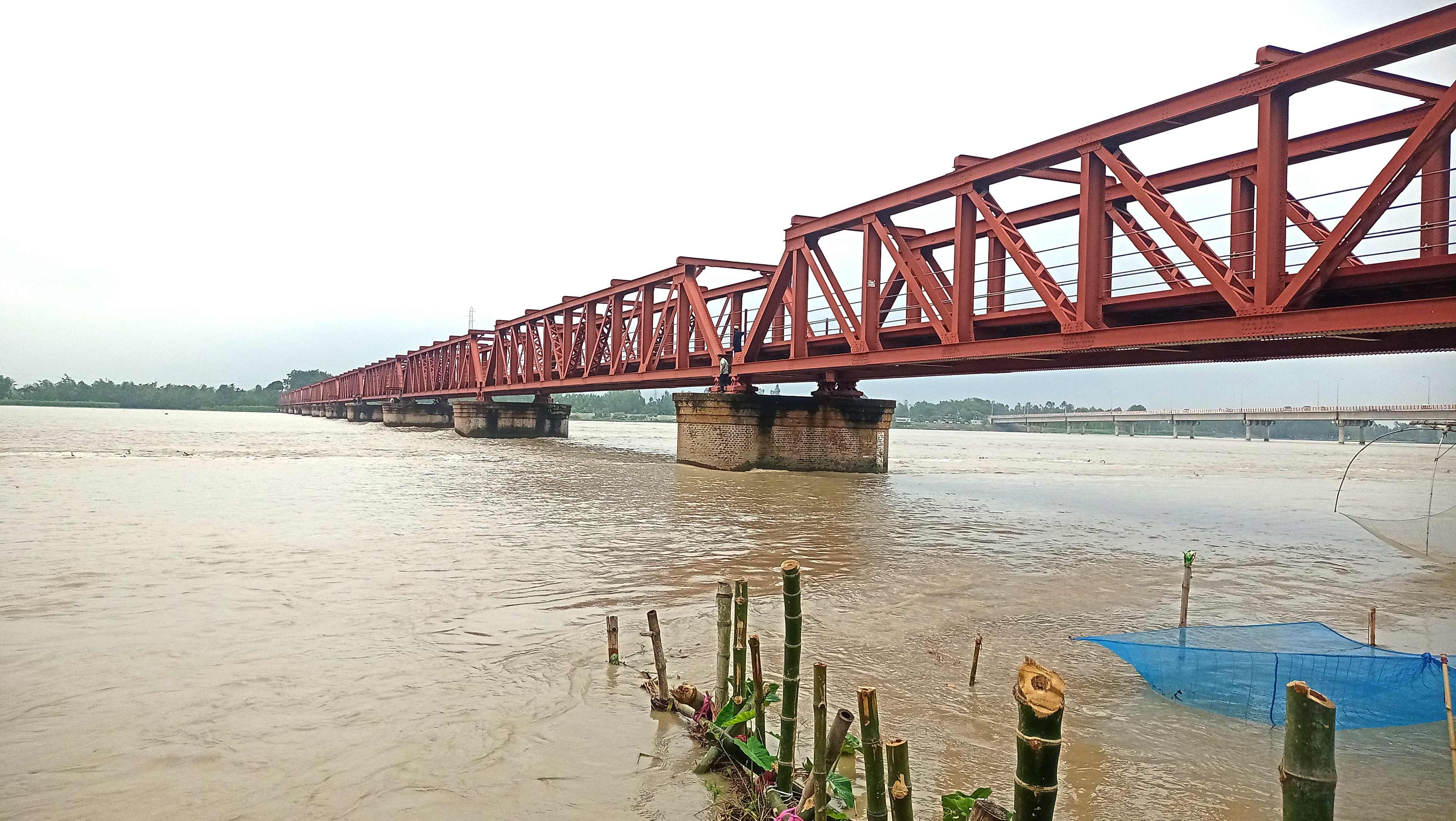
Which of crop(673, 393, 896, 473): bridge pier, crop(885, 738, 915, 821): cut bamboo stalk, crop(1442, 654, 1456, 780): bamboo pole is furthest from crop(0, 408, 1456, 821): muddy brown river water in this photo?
crop(673, 393, 896, 473): bridge pier

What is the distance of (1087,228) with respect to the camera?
16641mm

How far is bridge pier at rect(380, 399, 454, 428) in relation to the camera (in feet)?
283

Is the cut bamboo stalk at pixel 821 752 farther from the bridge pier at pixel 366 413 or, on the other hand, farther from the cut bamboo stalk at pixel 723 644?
the bridge pier at pixel 366 413

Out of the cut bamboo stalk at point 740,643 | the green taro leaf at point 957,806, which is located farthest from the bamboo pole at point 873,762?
the cut bamboo stalk at point 740,643

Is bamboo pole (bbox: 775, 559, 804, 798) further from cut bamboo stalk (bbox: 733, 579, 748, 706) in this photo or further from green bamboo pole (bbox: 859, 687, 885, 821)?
green bamboo pole (bbox: 859, 687, 885, 821)

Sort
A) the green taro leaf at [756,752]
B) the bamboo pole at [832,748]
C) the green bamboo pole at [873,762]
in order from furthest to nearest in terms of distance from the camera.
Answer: the green taro leaf at [756,752], the bamboo pole at [832,748], the green bamboo pole at [873,762]

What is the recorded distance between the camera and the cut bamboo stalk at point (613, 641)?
22.7 ft

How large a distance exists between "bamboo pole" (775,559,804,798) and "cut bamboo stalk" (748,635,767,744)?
157 millimetres

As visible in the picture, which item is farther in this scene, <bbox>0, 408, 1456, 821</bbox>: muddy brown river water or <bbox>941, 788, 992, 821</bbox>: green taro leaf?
<bbox>0, 408, 1456, 821</bbox>: muddy brown river water

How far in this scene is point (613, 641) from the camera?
23.0ft

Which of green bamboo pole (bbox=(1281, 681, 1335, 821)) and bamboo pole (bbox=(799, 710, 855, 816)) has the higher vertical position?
green bamboo pole (bbox=(1281, 681, 1335, 821))

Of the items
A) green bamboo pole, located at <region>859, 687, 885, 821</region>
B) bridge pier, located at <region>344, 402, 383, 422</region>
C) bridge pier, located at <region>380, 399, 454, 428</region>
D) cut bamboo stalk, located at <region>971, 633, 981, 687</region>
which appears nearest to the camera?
green bamboo pole, located at <region>859, 687, 885, 821</region>

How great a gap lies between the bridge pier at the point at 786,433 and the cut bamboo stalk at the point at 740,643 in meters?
23.7

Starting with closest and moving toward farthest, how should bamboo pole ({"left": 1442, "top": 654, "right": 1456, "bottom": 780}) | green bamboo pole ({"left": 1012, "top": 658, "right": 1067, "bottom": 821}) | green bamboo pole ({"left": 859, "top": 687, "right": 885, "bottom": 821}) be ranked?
green bamboo pole ({"left": 1012, "top": 658, "right": 1067, "bottom": 821}) → green bamboo pole ({"left": 859, "top": 687, "right": 885, "bottom": 821}) → bamboo pole ({"left": 1442, "top": 654, "right": 1456, "bottom": 780})
